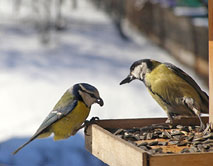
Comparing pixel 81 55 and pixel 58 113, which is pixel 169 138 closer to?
pixel 58 113

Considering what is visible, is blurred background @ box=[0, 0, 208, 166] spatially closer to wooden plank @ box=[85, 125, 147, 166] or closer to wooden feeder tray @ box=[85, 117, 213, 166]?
wooden feeder tray @ box=[85, 117, 213, 166]

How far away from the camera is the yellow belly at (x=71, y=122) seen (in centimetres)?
404

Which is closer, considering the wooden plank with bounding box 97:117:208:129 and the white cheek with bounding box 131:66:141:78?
the wooden plank with bounding box 97:117:208:129

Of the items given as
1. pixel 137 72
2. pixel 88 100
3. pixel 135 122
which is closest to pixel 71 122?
pixel 88 100

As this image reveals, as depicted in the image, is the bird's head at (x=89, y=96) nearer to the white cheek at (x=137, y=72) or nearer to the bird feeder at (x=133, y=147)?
the bird feeder at (x=133, y=147)

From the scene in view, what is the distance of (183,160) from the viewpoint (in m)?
2.79

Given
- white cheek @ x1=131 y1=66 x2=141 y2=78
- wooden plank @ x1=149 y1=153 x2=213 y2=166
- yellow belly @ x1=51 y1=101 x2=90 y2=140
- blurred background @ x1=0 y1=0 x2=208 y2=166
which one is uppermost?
white cheek @ x1=131 y1=66 x2=141 y2=78

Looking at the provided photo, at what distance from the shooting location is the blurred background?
8.75m

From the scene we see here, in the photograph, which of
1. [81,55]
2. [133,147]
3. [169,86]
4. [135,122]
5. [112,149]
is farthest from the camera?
[81,55]

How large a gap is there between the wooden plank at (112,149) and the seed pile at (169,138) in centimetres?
15

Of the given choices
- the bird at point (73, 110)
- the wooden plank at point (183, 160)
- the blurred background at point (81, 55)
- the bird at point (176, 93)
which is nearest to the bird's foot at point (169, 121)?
the bird at point (176, 93)

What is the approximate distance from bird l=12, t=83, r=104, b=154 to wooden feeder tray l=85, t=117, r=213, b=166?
29 centimetres

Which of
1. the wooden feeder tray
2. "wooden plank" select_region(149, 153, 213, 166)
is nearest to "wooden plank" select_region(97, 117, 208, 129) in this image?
the wooden feeder tray

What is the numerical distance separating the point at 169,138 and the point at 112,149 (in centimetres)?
53
